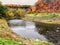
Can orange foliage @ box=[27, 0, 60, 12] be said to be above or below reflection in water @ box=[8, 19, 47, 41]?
below

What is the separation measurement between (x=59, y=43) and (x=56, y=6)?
169 ft

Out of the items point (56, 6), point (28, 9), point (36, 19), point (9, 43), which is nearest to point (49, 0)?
point (56, 6)

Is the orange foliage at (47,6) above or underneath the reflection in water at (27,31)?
underneath

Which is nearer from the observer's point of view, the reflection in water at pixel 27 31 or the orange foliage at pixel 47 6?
the reflection in water at pixel 27 31

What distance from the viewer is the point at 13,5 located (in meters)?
84.1

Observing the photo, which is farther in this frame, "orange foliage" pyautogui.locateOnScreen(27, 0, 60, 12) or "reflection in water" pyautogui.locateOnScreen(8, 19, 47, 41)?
"orange foliage" pyautogui.locateOnScreen(27, 0, 60, 12)

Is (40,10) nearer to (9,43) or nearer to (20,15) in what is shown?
(20,15)

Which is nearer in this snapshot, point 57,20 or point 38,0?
point 57,20

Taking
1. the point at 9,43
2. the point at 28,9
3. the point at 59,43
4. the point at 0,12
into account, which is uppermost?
the point at 9,43

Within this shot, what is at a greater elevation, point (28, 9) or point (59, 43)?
point (59, 43)

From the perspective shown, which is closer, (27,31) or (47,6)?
(27,31)

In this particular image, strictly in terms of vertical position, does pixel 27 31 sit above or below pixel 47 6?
above

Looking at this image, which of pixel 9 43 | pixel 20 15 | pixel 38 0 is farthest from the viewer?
pixel 38 0

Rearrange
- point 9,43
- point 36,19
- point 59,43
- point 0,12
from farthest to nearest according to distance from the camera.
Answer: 1. point 36,19
2. point 0,12
3. point 59,43
4. point 9,43
